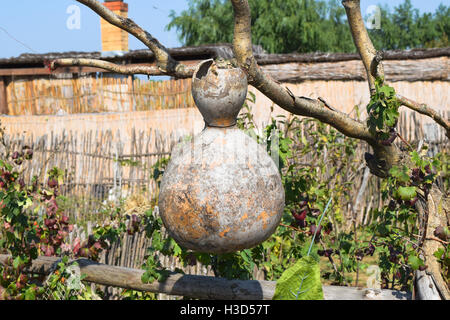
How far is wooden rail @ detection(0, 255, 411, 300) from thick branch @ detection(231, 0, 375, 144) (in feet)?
2.97

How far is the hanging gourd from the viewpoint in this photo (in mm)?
2201

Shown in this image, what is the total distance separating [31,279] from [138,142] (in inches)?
273

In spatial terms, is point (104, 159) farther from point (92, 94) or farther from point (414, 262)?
point (414, 262)

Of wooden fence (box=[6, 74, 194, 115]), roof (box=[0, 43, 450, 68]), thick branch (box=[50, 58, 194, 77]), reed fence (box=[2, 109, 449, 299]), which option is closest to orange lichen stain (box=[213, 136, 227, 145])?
thick branch (box=[50, 58, 194, 77])

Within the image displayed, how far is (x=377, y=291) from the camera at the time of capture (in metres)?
3.06

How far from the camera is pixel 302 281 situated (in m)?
1.97

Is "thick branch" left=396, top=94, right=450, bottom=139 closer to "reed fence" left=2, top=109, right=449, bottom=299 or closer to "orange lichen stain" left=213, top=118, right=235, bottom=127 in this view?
"orange lichen stain" left=213, top=118, right=235, bottom=127

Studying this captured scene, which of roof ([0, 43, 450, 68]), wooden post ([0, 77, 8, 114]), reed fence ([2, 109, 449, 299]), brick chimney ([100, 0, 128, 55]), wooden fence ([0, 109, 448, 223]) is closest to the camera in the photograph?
reed fence ([2, 109, 449, 299])

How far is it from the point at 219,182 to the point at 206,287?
141 centimetres

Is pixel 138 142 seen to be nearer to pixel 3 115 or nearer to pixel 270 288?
pixel 3 115

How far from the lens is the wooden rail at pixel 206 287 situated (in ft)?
10.1

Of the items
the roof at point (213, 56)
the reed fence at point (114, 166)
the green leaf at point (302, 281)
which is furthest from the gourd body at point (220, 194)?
the roof at point (213, 56)

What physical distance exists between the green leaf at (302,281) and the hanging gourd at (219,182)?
0.32 meters

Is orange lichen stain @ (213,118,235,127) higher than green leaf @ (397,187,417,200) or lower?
higher
